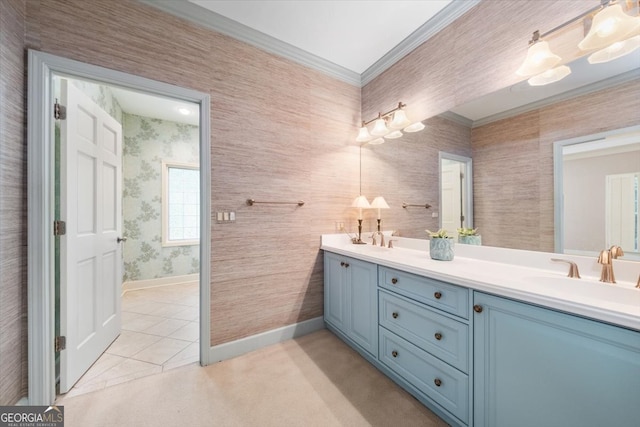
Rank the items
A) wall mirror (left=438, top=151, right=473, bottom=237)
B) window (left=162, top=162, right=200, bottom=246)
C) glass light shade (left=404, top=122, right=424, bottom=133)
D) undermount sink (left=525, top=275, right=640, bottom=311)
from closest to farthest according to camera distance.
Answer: undermount sink (left=525, top=275, right=640, bottom=311) < wall mirror (left=438, top=151, right=473, bottom=237) < glass light shade (left=404, top=122, right=424, bottom=133) < window (left=162, top=162, right=200, bottom=246)

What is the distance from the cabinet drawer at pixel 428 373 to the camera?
125 centimetres

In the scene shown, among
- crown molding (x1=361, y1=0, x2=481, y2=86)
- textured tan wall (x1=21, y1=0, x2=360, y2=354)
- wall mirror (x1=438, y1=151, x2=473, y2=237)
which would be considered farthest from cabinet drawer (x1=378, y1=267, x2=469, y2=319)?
crown molding (x1=361, y1=0, x2=481, y2=86)

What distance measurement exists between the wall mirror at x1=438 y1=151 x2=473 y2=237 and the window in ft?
12.5

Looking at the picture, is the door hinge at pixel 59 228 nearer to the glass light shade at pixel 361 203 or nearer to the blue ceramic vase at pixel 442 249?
the glass light shade at pixel 361 203

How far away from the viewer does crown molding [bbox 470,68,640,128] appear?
3.81 feet

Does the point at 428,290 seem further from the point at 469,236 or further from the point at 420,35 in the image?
the point at 420,35

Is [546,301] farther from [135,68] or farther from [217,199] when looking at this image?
[135,68]

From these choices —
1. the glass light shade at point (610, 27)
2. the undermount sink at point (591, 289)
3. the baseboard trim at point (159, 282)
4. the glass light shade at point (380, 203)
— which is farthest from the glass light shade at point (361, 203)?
the baseboard trim at point (159, 282)

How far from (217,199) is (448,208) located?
74.1 inches

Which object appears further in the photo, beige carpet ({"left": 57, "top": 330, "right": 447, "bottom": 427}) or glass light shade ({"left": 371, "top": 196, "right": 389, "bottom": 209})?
glass light shade ({"left": 371, "top": 196, "right": 389, "bottom": 209})

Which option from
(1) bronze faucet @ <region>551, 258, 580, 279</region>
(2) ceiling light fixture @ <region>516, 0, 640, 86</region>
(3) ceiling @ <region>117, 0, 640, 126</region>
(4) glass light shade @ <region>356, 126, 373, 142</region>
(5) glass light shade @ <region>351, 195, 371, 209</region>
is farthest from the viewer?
(4) glass light shade @ <region>356, 126, 373, 142</region>

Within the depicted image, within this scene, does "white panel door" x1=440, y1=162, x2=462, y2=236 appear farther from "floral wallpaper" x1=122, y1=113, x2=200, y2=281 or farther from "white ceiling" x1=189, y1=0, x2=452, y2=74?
"floral wallpaper" x1=122, y1=113, x2=200, y2=281

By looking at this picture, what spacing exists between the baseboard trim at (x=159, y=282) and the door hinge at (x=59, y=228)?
2.59 metres

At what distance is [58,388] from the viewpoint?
5.19ft
